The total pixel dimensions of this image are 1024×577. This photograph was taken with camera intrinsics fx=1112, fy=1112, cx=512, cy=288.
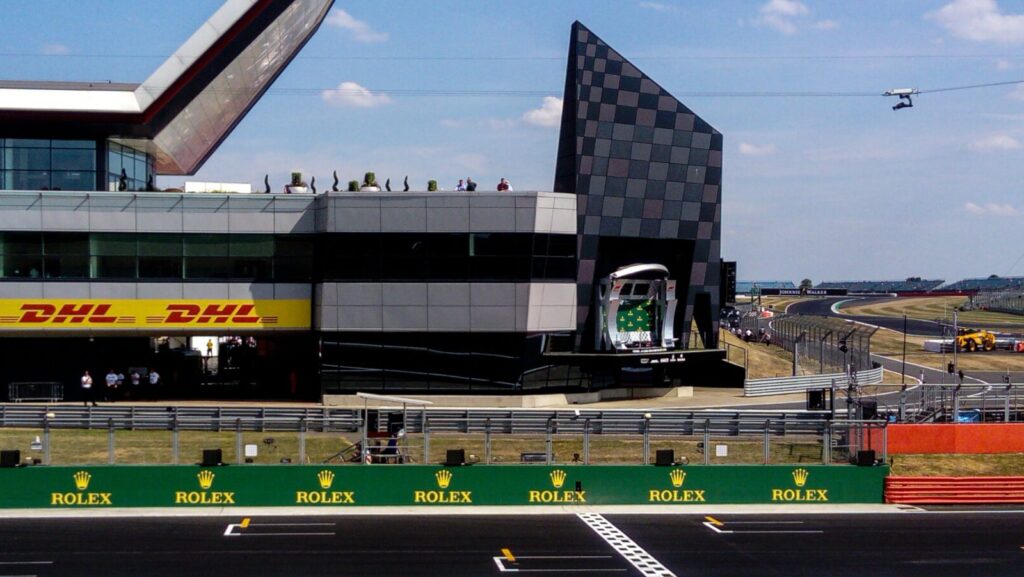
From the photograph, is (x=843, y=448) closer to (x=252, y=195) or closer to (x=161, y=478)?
(x=161, y=478)

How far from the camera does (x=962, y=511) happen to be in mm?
34719

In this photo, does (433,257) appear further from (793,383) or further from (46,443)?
(793,383)

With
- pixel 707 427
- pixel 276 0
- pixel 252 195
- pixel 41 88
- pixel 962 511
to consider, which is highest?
pixel 276 0

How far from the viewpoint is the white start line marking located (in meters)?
25.6

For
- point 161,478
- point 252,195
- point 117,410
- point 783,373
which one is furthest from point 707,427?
point 783,373

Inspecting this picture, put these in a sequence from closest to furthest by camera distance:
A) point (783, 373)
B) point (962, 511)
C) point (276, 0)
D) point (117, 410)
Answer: point (962, 511), point (117, 410), point (276, 0), point (783, 373)

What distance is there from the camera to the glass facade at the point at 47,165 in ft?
177

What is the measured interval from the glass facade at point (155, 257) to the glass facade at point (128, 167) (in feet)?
13.6

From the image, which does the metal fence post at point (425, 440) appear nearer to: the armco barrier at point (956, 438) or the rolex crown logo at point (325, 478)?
the rolex crown logo at point (325, 478)

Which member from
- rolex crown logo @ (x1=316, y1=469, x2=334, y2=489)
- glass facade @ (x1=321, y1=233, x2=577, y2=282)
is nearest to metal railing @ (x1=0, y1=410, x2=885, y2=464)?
rolex crown logo @ (x1=316, y1=469, x2=334, y2=489)

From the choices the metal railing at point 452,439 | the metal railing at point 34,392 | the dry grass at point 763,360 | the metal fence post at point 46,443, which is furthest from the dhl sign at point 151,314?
the dry grass at point 763,360

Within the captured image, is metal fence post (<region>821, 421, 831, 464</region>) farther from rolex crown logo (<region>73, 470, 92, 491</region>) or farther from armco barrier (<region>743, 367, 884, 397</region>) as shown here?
armco barrier (<region>743, 367, 884, 397</region>)

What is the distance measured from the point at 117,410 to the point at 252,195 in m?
17.3

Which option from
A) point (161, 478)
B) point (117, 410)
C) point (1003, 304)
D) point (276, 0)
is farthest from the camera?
point (1003, 304)
